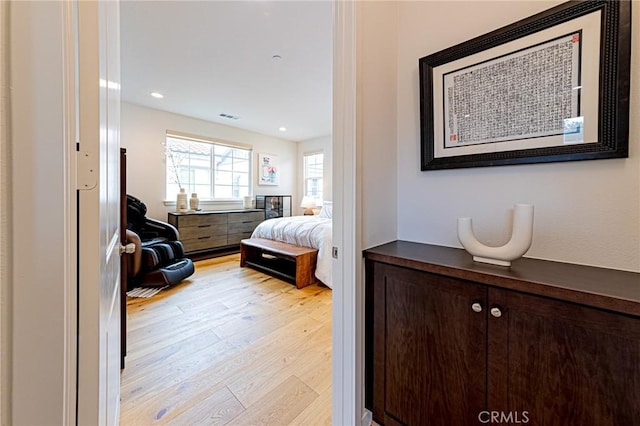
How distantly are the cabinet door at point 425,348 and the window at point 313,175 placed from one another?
4.92m

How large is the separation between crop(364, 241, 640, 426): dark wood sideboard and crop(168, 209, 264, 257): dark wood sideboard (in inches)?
147

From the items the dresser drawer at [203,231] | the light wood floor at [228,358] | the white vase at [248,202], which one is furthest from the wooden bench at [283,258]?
the white vase at [248,202]

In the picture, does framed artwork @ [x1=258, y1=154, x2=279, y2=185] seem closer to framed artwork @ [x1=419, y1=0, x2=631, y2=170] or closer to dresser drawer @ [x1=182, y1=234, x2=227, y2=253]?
dresser drawer @ [x1=182, y1=234, x2=227, y2=253]

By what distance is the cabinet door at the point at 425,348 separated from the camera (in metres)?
0.90

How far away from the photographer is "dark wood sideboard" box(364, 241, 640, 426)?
68 centimetres

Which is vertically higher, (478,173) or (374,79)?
(374,79)

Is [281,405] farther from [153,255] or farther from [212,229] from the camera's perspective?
[212,229]

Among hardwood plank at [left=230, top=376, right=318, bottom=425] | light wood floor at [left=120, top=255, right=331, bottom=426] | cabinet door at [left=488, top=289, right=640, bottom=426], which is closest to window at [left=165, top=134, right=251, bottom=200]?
light wood floor at [left=120, top=255, right=331, bottom=426]

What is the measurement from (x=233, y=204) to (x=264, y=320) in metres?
3.54

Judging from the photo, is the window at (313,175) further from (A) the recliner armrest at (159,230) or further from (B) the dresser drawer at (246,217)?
(A) the recliner armrest at (159,230)

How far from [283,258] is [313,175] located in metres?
3.33

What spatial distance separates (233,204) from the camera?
5355 mm

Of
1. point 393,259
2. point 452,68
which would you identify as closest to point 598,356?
point 393,259

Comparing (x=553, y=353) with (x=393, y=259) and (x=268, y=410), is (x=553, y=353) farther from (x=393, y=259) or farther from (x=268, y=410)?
(x=268, y=410)
